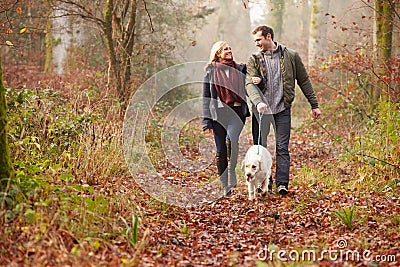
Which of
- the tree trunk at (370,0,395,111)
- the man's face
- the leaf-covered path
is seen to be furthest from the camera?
the tree trunk at (370,0,395,111)

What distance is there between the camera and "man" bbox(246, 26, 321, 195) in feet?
25.2

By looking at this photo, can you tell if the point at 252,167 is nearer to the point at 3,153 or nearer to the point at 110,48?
the point at 3,153

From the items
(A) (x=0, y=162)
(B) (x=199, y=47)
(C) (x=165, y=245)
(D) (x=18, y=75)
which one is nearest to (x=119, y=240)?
(C) (x=165, y=245)

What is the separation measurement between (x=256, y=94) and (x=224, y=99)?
504 mm

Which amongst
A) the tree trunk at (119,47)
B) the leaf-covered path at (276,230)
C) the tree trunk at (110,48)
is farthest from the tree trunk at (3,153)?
the tree trunk at (110,48)

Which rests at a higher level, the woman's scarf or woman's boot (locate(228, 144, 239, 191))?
the woman's scarf

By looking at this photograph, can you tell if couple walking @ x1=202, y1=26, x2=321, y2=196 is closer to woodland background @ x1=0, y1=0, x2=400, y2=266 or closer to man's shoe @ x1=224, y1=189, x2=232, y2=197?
man's shoe @ x1=224, y1=189, x2=232, y2=197

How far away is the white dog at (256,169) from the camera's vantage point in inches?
293

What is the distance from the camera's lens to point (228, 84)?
7914 mm

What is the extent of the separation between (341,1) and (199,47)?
938 cm

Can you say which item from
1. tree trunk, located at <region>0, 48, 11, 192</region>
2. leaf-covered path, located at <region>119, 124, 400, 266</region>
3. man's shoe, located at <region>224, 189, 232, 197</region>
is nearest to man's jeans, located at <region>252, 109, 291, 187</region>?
leaf-covered path, located at <region>119, 124, 400, 266</region>

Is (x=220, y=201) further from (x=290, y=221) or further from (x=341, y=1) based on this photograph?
(x=341, y=1)

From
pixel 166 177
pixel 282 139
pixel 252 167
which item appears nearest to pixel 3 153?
pixel 252 167

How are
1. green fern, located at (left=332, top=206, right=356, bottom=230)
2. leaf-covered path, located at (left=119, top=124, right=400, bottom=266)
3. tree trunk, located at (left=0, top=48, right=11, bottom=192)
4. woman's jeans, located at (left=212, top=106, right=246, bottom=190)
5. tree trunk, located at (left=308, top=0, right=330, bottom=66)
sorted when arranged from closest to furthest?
leaf-covered path, located at (left=119, top=124, right=400, bottom=266) < tree trunk, located at (left=0, top=48, right=11, bottom=192) < green fern, located at (left=332, top=206, right=356, bottom=230) < woman's jeans, located at (left=212, top=106, right=246, bottom=190) < tree trunk, located at (left=308, top=0, right=330, bottom=66)
